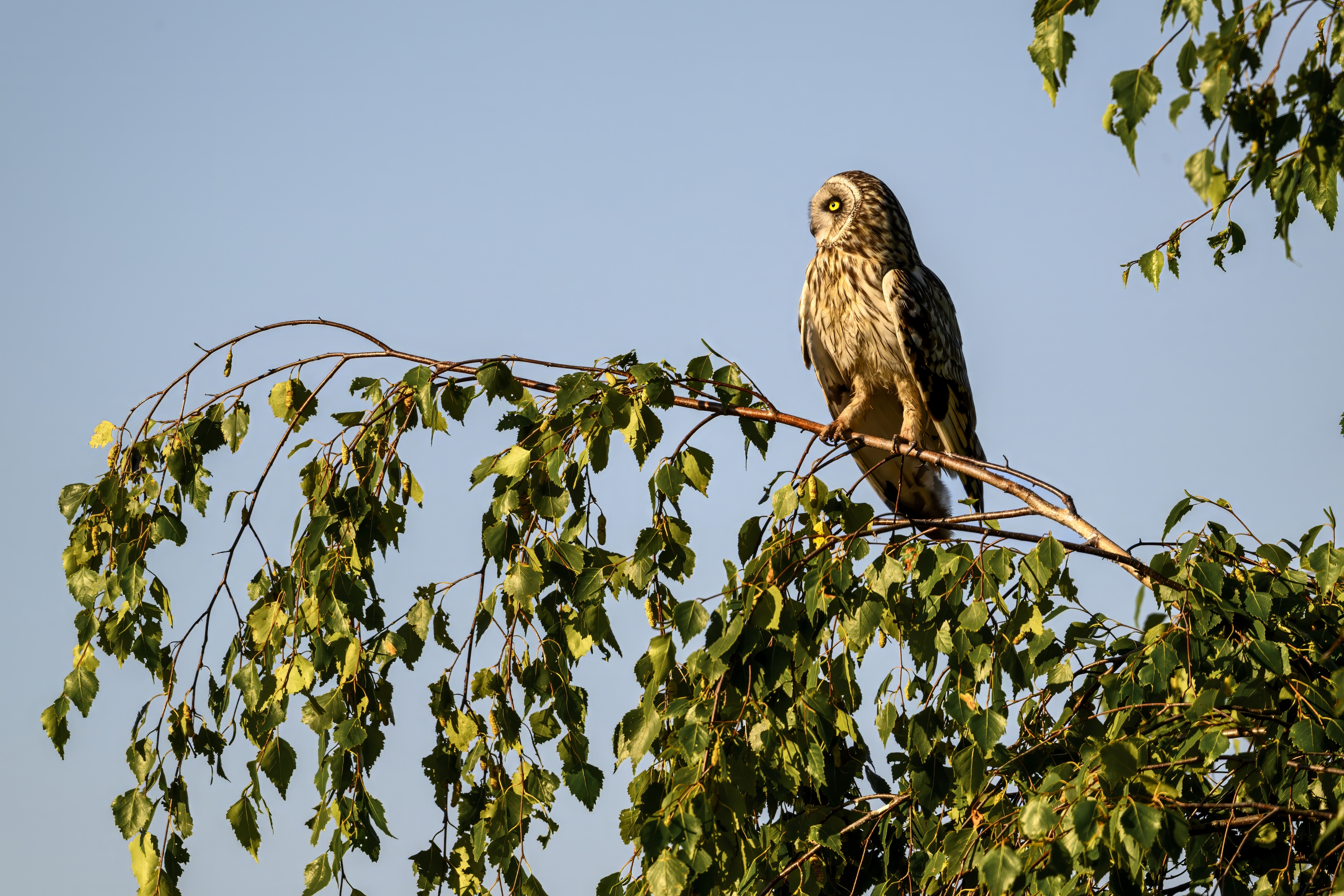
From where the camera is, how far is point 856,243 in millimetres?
5168

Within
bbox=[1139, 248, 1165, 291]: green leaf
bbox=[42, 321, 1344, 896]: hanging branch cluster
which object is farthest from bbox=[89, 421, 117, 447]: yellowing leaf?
bbox=[1139, 248, 1165, 291]: green leaf

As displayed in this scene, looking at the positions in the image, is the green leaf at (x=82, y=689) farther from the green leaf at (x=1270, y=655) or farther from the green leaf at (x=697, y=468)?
the green leaf at (x=1270, y=655)

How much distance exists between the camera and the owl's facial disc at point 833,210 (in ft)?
17.5

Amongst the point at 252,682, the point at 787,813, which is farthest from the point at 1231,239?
the point at 252,682

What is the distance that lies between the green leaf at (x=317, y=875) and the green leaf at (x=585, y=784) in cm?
47

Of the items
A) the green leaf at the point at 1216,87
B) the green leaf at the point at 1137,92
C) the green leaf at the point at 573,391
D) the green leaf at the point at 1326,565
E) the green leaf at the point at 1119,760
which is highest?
the green leaf at the point at 573,391

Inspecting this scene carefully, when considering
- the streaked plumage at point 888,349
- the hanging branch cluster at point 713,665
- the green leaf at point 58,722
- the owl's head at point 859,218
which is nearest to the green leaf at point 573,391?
the hanging branch cluster at point 713,665

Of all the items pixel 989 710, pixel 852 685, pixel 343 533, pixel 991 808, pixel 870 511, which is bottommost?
pixel 991 808

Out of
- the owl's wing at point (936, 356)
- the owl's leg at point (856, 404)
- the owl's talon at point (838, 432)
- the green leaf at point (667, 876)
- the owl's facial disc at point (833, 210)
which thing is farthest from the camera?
the owl's facial disc at point (833, 210)

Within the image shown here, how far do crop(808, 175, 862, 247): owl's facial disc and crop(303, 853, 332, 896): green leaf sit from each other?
11.8 ft

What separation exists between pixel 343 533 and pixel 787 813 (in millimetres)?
1123

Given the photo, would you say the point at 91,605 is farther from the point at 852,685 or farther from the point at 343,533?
the point at 852,685

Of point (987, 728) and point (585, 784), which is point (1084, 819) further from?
point (585, 784)

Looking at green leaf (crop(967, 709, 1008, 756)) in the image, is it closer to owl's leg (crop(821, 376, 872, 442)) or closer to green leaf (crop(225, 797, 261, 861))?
green leaf (crop(225, 797, 261, 861))
